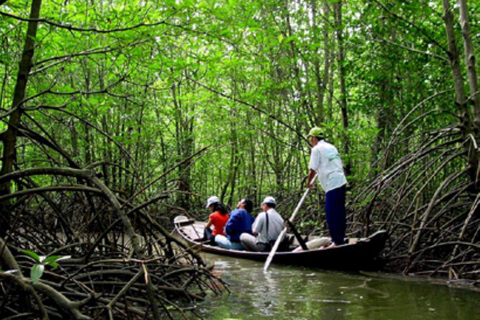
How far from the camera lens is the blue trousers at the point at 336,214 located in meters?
6.20

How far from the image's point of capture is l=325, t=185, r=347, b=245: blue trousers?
620 cm

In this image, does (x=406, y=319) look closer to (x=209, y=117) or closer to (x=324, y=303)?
(x=324, y=303)

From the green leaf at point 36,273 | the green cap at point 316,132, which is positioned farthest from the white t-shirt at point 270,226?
the green leaf at point 36,273

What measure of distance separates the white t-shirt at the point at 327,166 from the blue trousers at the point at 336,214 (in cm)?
9

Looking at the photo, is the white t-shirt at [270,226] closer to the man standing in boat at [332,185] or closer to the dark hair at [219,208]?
the man standing in boat at [332,185]

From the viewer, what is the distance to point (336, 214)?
6.20 m

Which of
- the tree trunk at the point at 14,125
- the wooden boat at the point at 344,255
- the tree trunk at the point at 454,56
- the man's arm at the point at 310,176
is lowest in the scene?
the wooden boat at the point at 344,255

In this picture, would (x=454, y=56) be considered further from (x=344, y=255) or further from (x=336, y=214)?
(x=344, y=255)

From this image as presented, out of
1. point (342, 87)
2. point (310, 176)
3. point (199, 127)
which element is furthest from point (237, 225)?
point (199, 127)

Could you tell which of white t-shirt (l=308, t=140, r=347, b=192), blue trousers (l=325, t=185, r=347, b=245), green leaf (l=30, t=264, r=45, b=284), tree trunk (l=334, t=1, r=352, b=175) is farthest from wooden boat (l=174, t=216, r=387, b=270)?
green leaf (l=30, t=264, r=45, b=284)

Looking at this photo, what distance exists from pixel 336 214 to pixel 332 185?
40 centimetres

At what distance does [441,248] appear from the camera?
5676 millimetres

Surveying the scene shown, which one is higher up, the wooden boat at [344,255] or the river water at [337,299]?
the wooden boat at [344,255]

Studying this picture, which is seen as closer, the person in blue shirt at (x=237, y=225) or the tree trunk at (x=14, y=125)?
the tree trunk at (x=14, y=125)
